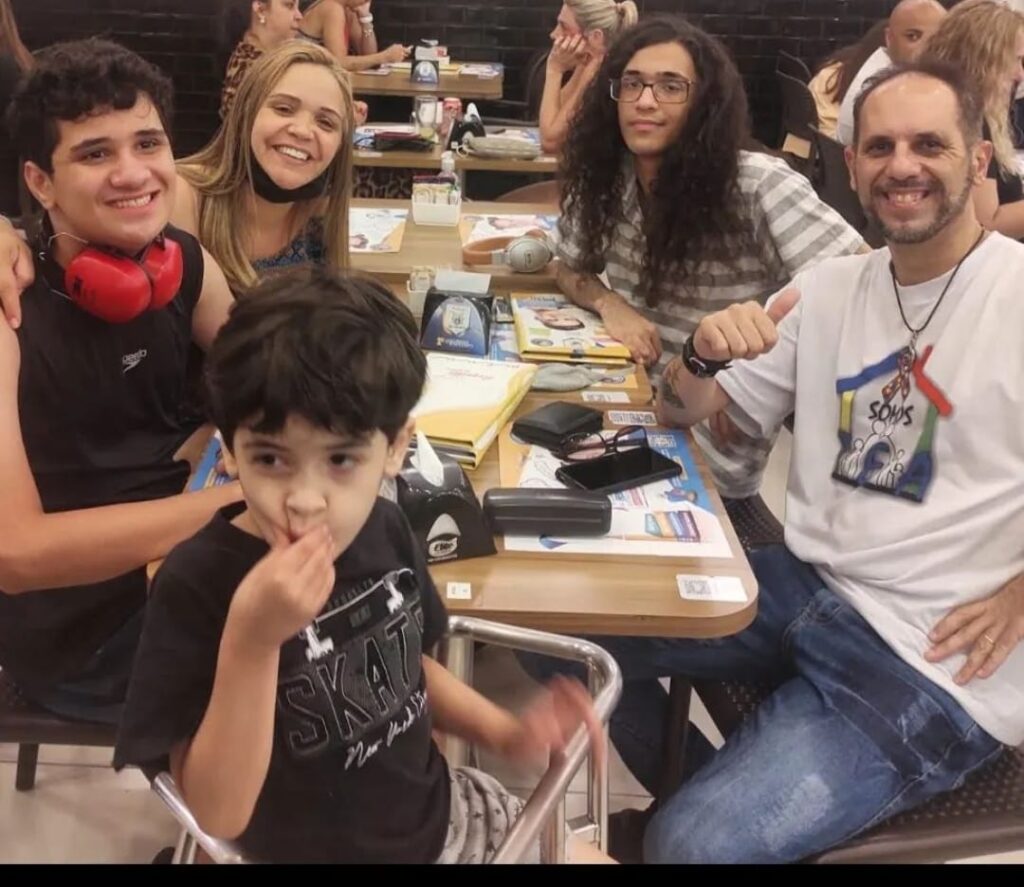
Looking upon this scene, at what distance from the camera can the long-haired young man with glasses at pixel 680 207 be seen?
1921mm

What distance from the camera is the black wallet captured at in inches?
60.0

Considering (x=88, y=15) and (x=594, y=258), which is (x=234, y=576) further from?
(x=88, y=15)

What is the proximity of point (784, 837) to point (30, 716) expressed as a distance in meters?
1.00

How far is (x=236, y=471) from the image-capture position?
2.95 feet

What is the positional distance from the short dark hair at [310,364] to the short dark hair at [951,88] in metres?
1.12

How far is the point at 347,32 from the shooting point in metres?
5.55

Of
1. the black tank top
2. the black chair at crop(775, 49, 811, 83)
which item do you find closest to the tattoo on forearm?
the black tank top

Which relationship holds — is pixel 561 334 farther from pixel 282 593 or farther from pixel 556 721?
pixel 282 593

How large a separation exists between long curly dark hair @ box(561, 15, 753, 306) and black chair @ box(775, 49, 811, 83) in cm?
400

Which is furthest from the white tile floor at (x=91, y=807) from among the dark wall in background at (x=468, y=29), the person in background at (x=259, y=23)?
the dark wall in background at (x=468, y=29)

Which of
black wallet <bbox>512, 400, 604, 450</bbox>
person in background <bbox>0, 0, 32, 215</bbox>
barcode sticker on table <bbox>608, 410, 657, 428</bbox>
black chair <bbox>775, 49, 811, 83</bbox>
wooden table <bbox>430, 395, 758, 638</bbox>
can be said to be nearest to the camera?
wooden table <bbox>430, 395, 758, 638</bbox>

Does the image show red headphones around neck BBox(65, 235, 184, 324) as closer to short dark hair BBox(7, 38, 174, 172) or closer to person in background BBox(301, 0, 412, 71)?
short dark hair BBox(7, 38, 174, 172)

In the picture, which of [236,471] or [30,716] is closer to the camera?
[236,471]
